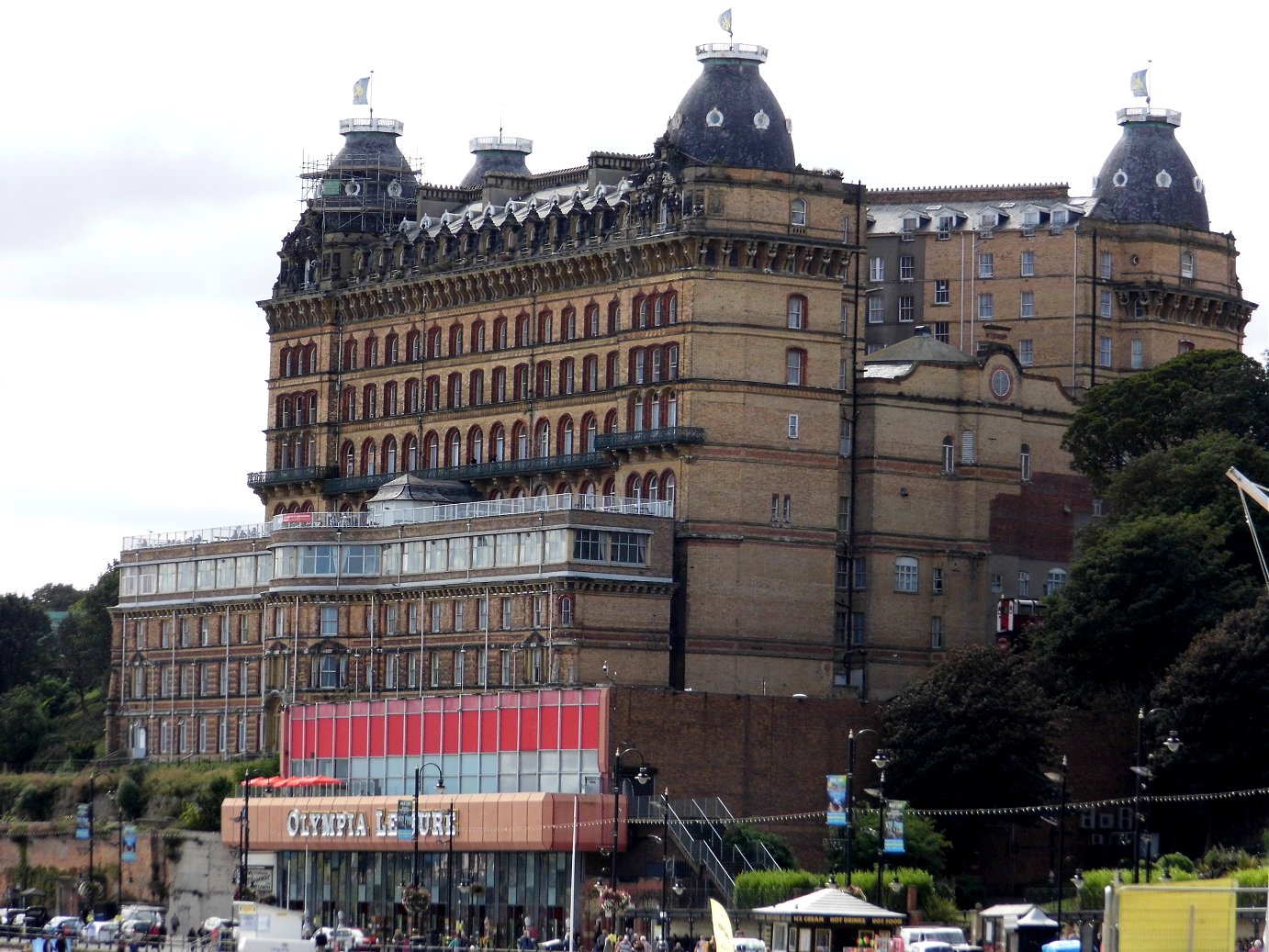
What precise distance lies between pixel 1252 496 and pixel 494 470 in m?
45.8

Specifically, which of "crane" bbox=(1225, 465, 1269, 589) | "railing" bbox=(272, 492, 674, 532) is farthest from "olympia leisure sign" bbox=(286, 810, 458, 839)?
"crane" bbox=(1225, 465, 1269, 589)

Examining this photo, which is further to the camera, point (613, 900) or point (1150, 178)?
point (1150, 178)

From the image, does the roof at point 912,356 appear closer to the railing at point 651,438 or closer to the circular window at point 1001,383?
the circular window at point 1001,383

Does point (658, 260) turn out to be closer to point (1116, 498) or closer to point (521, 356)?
point (521, 356)

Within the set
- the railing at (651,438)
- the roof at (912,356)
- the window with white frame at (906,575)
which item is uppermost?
the roof at (912,356)

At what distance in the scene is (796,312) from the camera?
126 metres

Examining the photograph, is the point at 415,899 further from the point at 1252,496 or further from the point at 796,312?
the point at 796,312

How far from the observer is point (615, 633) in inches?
4747

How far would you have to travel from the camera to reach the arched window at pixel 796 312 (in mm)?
125688

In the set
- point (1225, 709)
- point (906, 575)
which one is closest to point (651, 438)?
point (906, 575)

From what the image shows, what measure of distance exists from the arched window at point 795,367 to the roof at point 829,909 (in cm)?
5200

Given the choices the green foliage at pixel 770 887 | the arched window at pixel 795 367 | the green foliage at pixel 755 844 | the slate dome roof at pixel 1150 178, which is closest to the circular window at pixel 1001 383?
the arched window at pixel 795 367

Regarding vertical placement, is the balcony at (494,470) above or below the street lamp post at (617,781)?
above

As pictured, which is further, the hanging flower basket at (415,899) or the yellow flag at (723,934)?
the hanging flower basket at (415,899)
